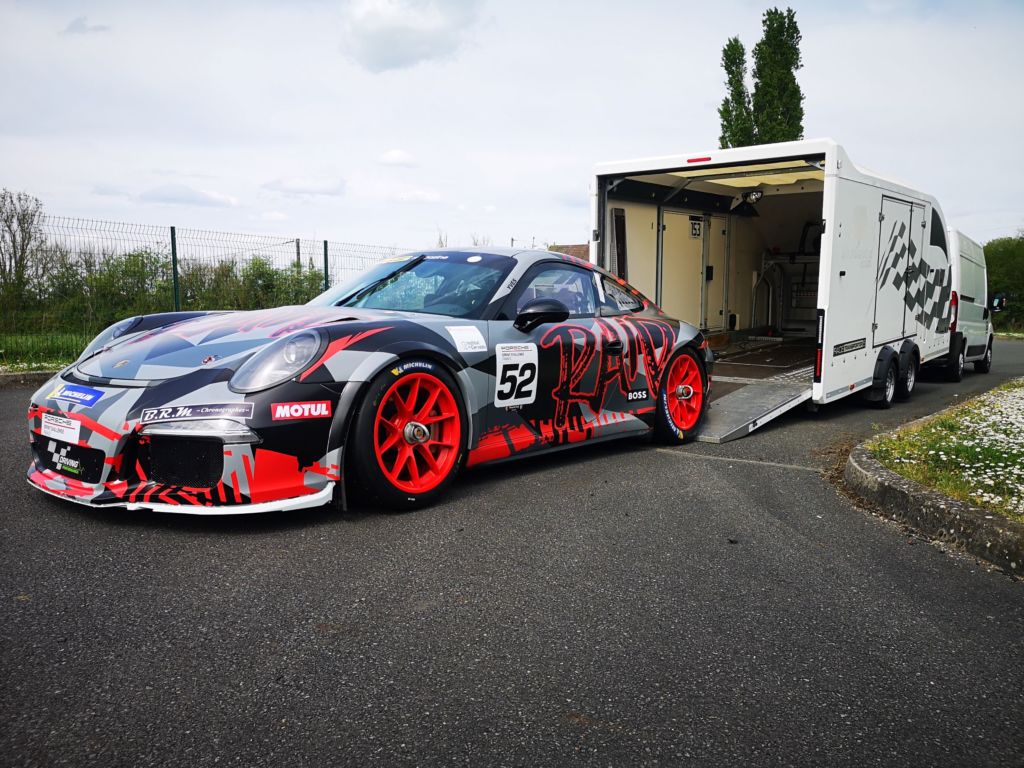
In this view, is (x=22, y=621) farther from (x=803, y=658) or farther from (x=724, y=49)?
(x=724, y=49)

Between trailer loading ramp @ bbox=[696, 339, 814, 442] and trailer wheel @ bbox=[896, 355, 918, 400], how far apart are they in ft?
3.19

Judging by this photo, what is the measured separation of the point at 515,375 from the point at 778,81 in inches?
1016

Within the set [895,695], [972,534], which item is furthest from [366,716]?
[972,534]

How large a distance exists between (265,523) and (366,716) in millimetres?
1825

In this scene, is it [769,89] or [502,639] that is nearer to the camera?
[502,639]

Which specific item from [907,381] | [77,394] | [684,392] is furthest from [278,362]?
[907,381]

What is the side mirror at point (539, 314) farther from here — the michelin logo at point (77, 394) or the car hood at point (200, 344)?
the michelin logo at point (77, 394)

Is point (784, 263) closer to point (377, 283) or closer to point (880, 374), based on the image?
point (880, 374)

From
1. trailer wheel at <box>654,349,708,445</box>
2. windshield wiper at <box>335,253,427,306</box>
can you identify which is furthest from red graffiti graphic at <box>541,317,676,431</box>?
windshield wiper at <box>335,253,427,306</box>

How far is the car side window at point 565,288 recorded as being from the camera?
515cm

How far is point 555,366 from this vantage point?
5.04 meters

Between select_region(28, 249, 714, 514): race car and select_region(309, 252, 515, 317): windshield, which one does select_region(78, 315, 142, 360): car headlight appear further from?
select_region(309, 252, 515, 317): windshield

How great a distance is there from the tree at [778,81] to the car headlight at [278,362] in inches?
1012

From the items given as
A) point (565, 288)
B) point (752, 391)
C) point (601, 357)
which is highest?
point (565, 288)
